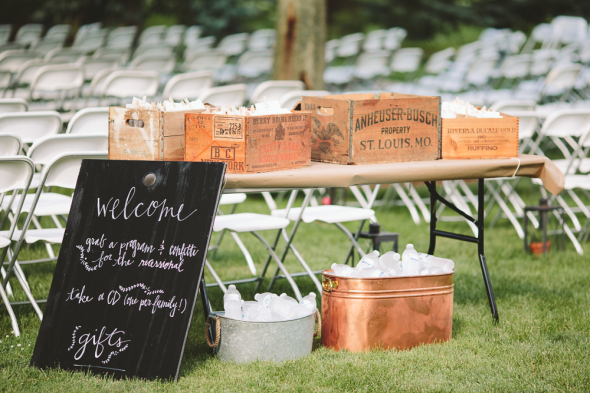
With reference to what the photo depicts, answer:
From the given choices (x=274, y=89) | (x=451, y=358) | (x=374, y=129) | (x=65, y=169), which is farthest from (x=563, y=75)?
(x=65, y=169)

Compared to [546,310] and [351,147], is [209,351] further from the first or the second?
[546,310]

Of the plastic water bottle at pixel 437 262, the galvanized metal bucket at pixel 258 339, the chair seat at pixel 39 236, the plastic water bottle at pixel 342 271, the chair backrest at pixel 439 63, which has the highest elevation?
the chair backrest at pixel 439 63

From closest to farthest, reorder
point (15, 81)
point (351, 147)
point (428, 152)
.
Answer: point (351, 147), point (428, 152), point (15, 81)

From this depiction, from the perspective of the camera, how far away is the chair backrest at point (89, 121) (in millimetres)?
4473

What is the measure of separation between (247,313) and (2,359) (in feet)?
3.66

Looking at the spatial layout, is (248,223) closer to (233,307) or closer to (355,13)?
(233,307)

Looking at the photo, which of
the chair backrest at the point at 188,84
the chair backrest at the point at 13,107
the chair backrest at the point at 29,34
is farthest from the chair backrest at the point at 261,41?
the chair backrest at the point at 13,107

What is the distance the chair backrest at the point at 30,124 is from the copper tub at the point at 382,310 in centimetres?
222

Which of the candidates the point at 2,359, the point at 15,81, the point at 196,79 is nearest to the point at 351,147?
the point at 2,359

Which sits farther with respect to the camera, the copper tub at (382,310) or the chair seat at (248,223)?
the chair seat at (248,223)

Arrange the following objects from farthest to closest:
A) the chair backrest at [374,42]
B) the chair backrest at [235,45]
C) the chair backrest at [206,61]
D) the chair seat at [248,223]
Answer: the chair backrest at [374,42] < the chair backrest at [235,45] < the chair backrest at [206,61] < the chair seat at [248,223]

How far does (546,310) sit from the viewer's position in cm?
404

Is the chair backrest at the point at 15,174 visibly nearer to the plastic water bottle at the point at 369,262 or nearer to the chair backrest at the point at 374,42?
the plastic water bottle at the point at 369,262

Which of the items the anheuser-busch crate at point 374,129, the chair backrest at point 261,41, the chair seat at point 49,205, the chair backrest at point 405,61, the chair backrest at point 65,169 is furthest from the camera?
the chair backrest at point 261,41
